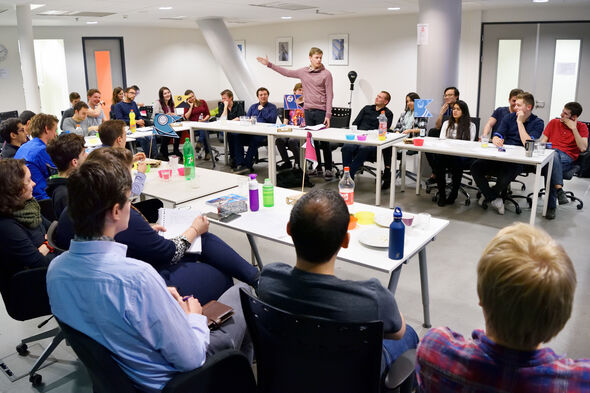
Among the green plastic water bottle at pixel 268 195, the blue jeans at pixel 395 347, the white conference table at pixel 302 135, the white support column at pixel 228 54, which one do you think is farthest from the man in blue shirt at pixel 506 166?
the white support column at pixel 228 54

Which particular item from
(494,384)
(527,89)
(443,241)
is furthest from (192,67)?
(494,384)

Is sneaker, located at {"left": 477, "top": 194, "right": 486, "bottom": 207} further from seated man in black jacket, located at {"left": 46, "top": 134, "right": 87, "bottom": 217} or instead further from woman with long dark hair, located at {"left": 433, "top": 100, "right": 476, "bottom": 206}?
seated man in black jacket, located at {"left": 46, "top": 134, "right": 87, "bottom": 217}

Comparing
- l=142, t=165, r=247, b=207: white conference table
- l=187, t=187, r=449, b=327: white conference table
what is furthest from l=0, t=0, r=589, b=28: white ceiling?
l=187, t=187, r=449, b=327: white conference table

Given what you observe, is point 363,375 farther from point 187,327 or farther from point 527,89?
point 527,89

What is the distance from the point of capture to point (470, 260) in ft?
13.2

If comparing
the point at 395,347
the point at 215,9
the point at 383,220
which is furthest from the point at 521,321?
the point at 215,9

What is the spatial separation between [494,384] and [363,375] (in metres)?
0.48

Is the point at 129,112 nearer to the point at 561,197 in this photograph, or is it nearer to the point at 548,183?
the point at 548,183

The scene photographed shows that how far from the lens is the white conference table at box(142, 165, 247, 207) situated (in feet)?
11.4

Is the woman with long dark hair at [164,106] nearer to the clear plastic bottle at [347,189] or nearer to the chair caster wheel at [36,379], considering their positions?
the clear plastic bottle at [347,189]

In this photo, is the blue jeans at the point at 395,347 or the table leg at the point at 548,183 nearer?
the blue jeans at the point at 395,347

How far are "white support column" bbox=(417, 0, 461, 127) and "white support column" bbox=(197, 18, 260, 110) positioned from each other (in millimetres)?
4679

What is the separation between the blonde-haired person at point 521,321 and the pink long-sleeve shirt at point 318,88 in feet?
19.6

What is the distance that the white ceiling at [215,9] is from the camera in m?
7.52
